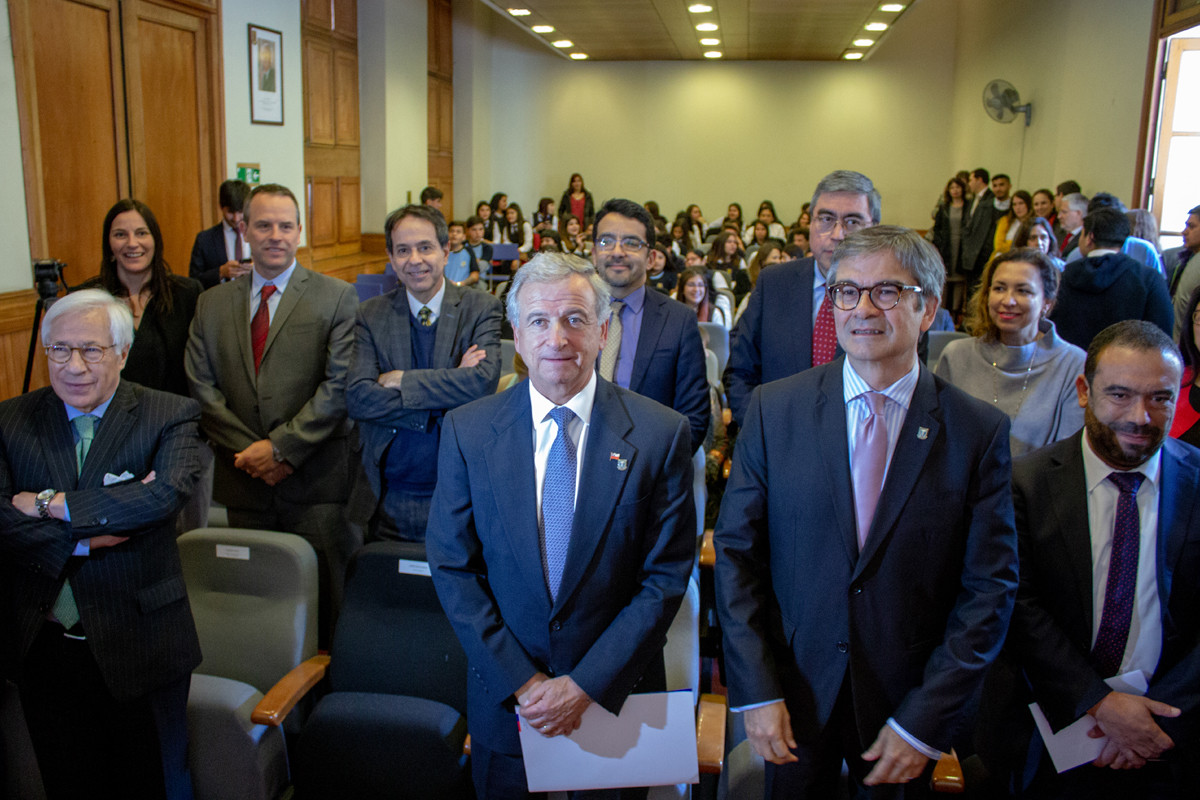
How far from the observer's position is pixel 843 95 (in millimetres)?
13844

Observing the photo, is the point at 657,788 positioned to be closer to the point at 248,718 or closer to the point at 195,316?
the point at 248,718

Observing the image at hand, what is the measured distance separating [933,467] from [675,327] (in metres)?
1.13

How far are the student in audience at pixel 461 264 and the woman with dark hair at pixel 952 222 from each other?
5.53 metres

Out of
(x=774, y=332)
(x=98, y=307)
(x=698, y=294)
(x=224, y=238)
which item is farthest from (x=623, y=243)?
(x=698, y=294)

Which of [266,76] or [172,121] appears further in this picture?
[266,76]

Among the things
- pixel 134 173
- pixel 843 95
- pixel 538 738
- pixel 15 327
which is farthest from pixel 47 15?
pixel 843 95

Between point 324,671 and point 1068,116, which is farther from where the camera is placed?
point 1068,116

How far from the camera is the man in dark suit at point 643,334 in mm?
2457

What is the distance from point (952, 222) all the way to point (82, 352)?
31.8 ft

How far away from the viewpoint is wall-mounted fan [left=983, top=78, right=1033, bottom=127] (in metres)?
9.64

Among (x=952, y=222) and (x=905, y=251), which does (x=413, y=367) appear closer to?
(x=905, y=251)

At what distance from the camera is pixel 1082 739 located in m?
1.67

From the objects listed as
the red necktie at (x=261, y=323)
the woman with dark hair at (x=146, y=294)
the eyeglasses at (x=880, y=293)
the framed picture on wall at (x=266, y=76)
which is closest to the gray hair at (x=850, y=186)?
the eyeglasses at (x=880, y=293)

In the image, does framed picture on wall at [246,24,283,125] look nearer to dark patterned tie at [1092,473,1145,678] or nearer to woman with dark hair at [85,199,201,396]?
woman with dark hair at [85,199,201,396]
